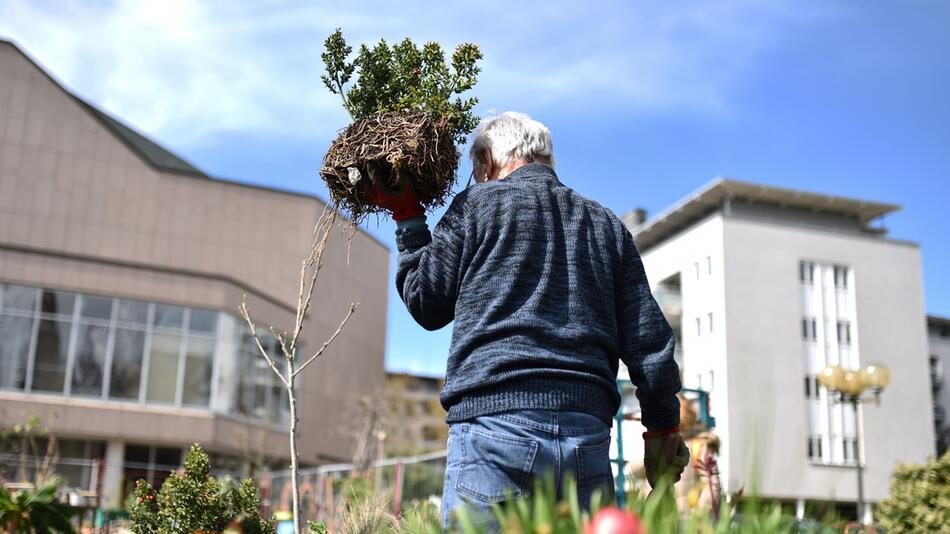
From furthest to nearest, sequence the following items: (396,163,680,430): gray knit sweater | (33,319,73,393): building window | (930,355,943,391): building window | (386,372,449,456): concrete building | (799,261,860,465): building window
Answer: (930,355,943,391): building window
(386,372,449,456): concrete building
(799,261,860,465): building window
(33,319,73,393): building window
(396,163,680,430): gray knit sweater

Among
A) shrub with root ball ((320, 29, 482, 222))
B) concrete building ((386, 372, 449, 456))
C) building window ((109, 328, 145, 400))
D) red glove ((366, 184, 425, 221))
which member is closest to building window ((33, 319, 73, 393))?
building window ((109, 328, 145, 400))

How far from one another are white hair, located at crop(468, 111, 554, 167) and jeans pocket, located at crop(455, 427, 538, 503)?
895 mm

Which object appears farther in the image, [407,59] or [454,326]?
[407,59]

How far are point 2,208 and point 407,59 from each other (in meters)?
34.5

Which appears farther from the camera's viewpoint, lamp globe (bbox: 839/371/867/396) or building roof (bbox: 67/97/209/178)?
building roof (bbox: 67/97/209/178)

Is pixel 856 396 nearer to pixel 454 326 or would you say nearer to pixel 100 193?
pixel 454 326

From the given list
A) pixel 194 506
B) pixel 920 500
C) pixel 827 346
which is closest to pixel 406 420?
pixel 827 346

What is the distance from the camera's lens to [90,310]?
31.1 metres

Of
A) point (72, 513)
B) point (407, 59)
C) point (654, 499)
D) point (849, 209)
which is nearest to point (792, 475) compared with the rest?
point (654, 499)

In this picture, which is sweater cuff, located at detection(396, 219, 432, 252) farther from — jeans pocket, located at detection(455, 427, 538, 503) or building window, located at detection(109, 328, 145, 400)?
building window, located at detection(109, 328, 145, 400)

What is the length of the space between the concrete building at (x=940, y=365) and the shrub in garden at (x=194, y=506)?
63.9 m

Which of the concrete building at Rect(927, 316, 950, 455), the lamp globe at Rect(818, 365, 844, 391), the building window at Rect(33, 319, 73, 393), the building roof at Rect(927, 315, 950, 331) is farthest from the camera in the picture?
the building roof at Rect(927, 315, 950, 331)

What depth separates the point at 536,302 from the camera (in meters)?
2.63

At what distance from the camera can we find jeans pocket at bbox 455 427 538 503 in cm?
245
